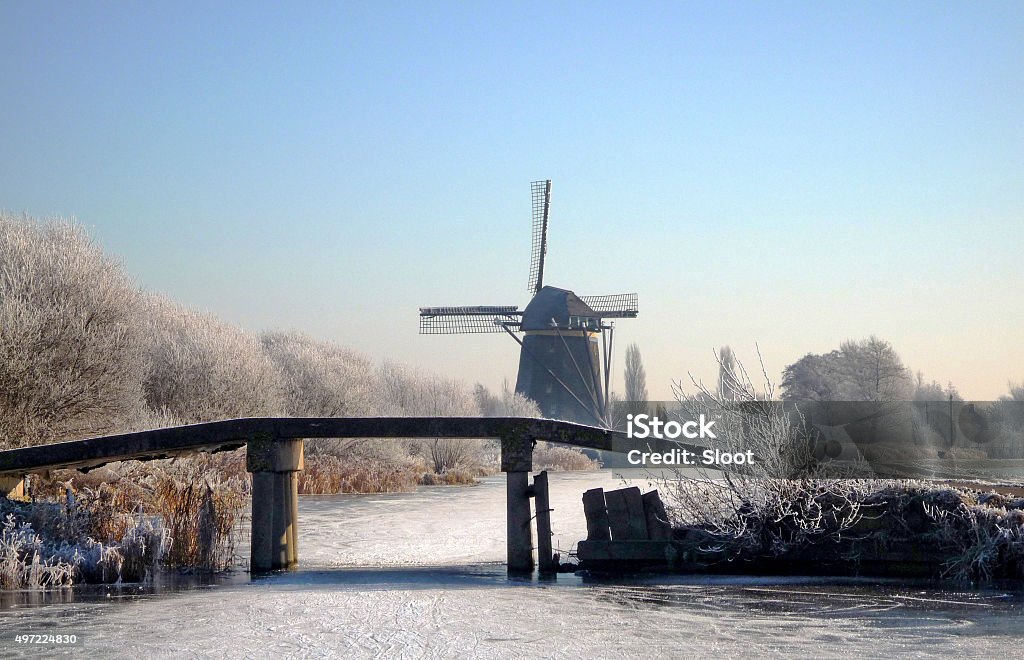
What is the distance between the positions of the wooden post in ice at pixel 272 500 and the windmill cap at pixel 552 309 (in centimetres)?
4668

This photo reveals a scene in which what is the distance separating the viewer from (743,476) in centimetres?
1627

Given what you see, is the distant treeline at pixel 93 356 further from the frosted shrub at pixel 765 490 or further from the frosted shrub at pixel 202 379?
the frosted shrub at pixel 765 490

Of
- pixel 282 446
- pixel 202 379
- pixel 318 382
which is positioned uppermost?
pixel 318 382

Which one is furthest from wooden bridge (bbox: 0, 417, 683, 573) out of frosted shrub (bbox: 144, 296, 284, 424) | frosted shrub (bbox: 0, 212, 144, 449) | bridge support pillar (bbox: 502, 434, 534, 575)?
frosted shrub (bbox: 144, 296, 284, 424)

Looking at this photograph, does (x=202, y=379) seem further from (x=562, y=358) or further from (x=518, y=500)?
(x=562, y=358)

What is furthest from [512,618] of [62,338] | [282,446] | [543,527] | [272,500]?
[62,338]

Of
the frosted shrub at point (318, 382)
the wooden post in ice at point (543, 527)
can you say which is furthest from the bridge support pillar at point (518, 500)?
the frosted shrub at point (318, 382)

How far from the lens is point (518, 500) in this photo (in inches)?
654

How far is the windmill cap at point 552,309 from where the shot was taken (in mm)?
63812

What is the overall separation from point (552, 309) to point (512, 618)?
51258mm

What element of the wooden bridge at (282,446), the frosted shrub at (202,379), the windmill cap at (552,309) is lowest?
the wooden bridge at (282,446)

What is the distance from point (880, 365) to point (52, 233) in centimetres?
4814

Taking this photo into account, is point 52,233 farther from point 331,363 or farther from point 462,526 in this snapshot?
point 331,363

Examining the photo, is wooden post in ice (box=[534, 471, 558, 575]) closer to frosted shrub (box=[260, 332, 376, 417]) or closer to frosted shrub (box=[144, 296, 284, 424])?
frosted shrub (box=[144, 296, 284, 424])
